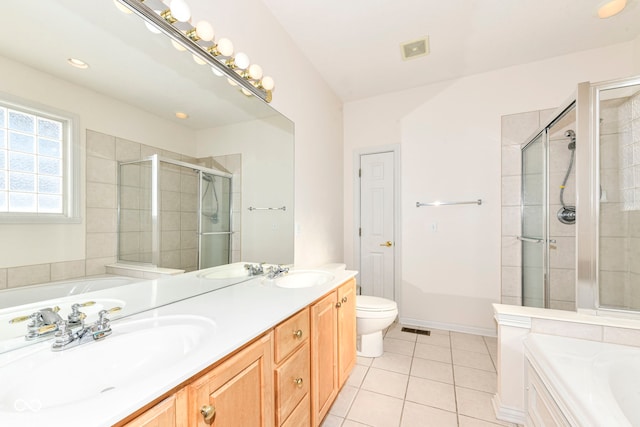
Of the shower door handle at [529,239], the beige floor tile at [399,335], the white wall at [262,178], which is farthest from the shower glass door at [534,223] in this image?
the white wall at [262,178]

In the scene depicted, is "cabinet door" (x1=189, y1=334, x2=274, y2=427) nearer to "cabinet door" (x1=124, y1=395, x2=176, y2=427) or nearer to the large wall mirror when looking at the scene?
"cabinet door" (x1=124, y1=395, x2=176, y2=427)

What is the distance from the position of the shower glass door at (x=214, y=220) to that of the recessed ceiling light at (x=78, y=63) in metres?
0.55

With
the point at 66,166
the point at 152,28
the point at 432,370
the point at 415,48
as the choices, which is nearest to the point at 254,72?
the point at 152,28

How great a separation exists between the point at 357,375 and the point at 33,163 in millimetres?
2080

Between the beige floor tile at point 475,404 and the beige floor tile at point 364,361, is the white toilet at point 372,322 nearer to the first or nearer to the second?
the beige floor tile at point 364,361

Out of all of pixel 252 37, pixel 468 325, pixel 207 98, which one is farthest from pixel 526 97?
pixel 207 98

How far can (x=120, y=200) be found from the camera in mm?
954

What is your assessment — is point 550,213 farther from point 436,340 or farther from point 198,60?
point 198,60

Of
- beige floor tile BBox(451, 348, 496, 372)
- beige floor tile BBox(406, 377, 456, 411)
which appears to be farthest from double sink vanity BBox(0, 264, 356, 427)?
beige floor tile BBox(451, 348, 496, 372)

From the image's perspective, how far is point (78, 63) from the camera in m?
0.85

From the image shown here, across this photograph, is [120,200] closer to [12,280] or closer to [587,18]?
[12,280]

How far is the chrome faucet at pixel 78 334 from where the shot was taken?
722mm

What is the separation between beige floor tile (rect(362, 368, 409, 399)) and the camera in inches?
69.4

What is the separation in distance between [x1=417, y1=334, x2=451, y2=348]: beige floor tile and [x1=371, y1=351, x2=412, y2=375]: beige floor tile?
0.38 meters
